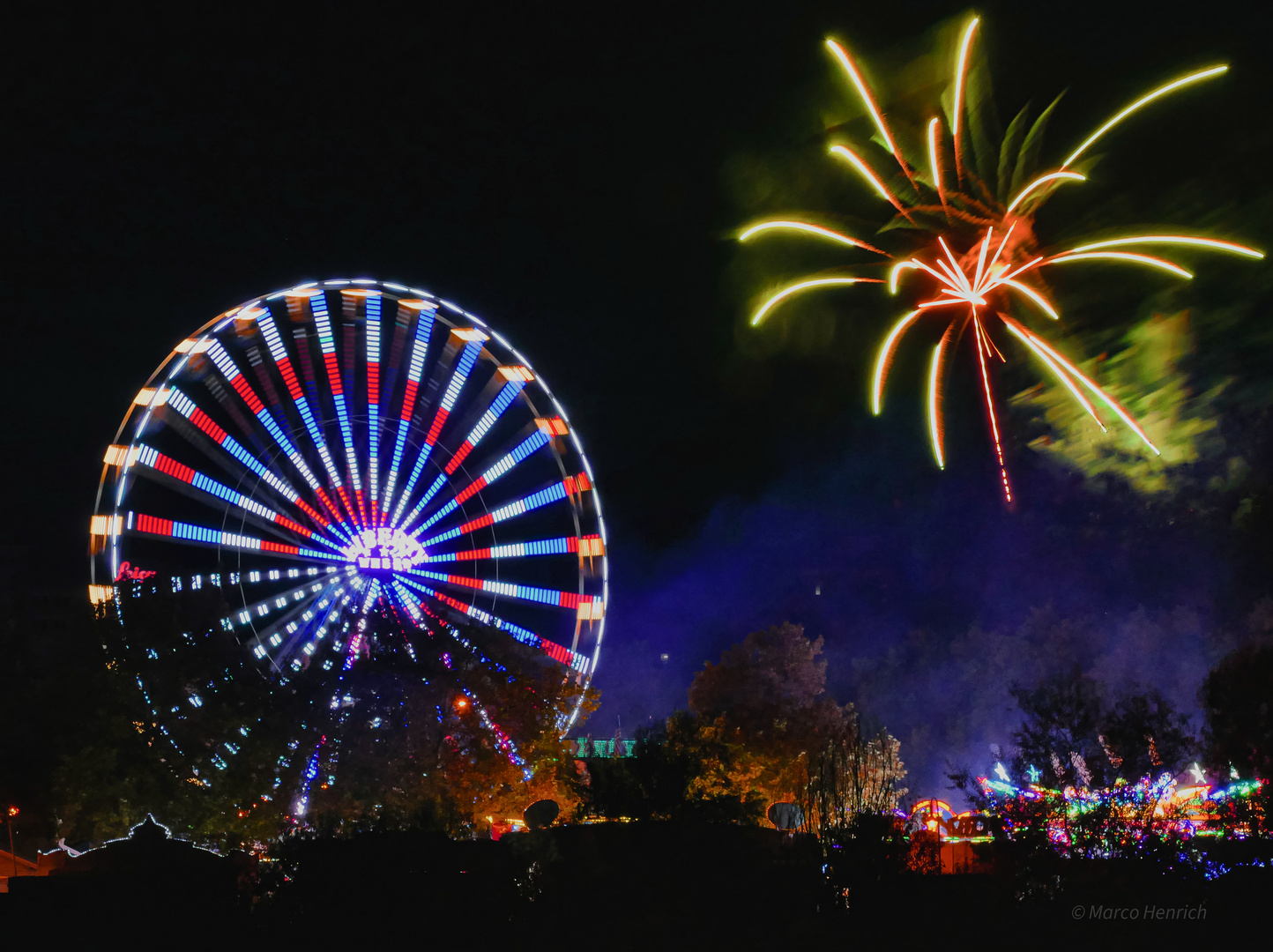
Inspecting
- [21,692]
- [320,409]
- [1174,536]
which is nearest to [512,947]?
[320,409]

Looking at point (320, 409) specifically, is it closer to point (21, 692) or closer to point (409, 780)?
point (409, 780)

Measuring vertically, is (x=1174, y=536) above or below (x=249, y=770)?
above

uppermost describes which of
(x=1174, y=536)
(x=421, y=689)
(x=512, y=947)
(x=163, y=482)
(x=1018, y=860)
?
(x=1174, y=536)

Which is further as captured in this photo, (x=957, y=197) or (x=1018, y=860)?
(x=957, y=197)

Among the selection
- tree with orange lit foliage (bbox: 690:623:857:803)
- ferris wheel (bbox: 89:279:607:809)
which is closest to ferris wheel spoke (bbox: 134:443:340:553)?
ferris wheel (bbox: 89:279:607:809)

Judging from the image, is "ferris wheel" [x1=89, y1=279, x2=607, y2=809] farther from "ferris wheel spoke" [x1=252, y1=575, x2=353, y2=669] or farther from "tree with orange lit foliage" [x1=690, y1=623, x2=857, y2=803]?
"tree with orange lit foliage" [x1=690, y1=623, x2=857, y2=803]

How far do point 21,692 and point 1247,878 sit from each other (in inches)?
1083

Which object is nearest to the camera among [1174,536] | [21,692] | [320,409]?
[320,409]

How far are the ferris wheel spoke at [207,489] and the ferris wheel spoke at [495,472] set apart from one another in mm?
3145

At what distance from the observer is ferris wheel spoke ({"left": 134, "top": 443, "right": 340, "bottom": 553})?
22.5 meters

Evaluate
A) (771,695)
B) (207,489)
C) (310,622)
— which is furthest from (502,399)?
(771,695)

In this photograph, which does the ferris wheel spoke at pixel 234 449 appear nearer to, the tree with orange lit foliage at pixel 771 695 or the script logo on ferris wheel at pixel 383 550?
the script logo on ferris wheel at pixel 383 550

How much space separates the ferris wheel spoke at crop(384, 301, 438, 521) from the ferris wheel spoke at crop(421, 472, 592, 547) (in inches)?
93.4

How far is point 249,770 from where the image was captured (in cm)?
2277
